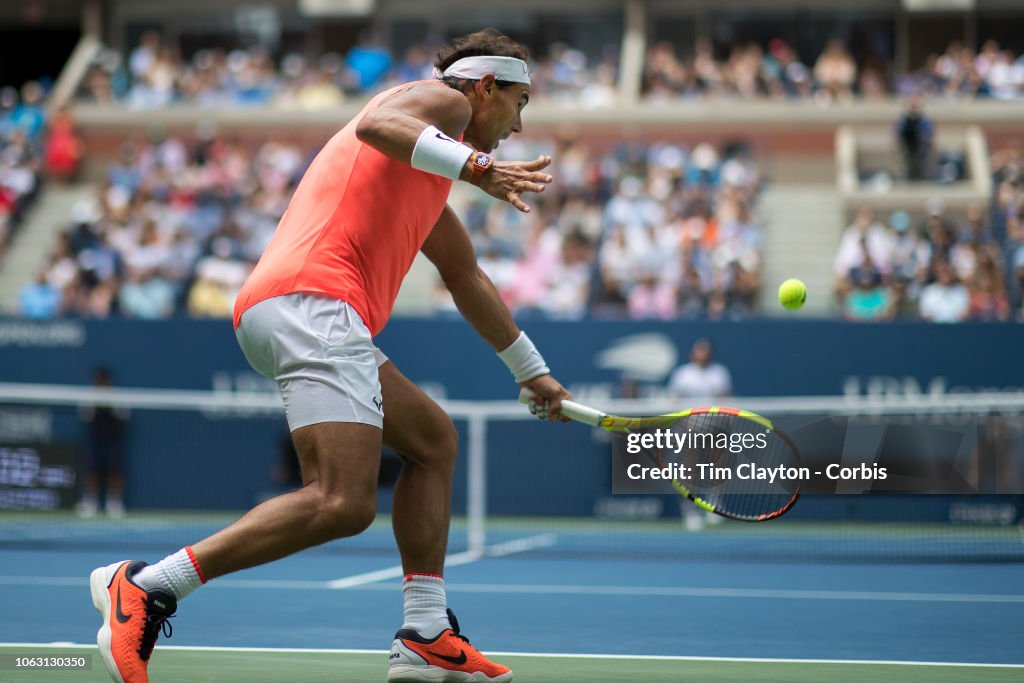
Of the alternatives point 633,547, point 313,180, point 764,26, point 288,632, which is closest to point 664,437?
point 313,180

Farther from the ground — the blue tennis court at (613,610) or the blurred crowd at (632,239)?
the blurred crowd at (632,239)

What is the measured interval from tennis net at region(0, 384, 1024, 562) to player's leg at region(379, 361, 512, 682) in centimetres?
662

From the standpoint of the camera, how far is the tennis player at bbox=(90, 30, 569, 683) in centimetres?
420

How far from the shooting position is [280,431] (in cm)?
1509

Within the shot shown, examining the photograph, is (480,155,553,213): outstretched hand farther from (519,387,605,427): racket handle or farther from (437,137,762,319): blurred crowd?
(437,137,762,319): blurred crowd

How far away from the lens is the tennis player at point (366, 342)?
4203 millimetres

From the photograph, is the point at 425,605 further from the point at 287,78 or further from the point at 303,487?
the point at 287,78

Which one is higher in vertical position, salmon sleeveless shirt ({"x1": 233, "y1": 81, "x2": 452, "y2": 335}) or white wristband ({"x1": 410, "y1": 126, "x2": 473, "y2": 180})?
white wristband ({"x1": 410, "y1": 126, "x2": 473, "y2": 180})

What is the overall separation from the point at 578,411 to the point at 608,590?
394 cm

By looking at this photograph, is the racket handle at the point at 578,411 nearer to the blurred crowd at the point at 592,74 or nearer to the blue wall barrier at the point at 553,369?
the blue wall barrier at the point at 553,369

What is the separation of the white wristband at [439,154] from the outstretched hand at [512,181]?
9 cm

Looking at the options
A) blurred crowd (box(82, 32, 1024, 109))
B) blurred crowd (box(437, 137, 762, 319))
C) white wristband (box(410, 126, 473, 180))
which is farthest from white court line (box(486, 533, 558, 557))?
blurred crowd (box(82, 32, 1024, 109))

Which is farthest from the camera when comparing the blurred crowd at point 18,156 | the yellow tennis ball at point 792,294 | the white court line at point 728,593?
the blurred crowd at point 18,156

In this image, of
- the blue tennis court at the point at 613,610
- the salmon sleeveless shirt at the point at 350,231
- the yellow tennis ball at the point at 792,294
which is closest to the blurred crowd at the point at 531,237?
the blue tennis court at the point at 613,610
